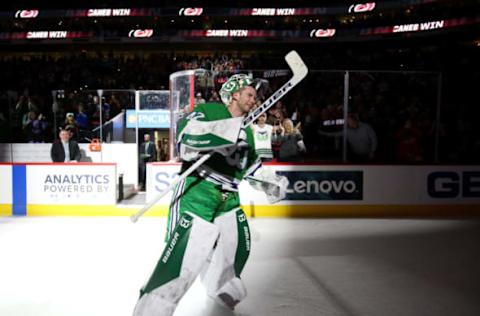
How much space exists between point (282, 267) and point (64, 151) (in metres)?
5.53

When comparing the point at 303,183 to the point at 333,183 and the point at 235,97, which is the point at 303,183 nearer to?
the point at 333,183

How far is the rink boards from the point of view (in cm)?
845

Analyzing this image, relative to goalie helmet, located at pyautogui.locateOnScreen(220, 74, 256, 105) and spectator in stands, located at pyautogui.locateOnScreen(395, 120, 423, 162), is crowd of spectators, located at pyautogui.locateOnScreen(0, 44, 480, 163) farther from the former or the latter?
goalie helmet, located at pyautogui.locateOnScreen(220, 74, 256, 105)

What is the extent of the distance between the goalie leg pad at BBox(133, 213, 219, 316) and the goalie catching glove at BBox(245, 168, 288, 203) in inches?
29.7

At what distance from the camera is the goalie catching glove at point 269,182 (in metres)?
3.93

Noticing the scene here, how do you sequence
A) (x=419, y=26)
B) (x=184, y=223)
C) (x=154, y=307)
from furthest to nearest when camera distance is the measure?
(x=419, y=26) < (x=184, y=223) < (x=154, y=307)

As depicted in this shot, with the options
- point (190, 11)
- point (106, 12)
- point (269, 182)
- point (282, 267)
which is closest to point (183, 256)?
point (269, 182)

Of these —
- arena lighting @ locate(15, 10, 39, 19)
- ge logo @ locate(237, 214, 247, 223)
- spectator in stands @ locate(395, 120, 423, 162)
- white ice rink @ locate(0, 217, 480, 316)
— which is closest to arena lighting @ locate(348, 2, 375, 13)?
arena lighting @ locate(15, 10, 39, 19)

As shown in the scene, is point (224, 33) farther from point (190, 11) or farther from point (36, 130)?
point (36, 130)

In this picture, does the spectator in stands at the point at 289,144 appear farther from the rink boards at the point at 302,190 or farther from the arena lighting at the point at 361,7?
the arena lighting at the point at 361,7

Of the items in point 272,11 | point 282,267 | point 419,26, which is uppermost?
point 272,11

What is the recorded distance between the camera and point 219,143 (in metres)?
3.07

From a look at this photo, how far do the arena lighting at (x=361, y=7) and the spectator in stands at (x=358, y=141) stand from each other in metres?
15.2

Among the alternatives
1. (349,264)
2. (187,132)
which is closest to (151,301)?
(187,132)
